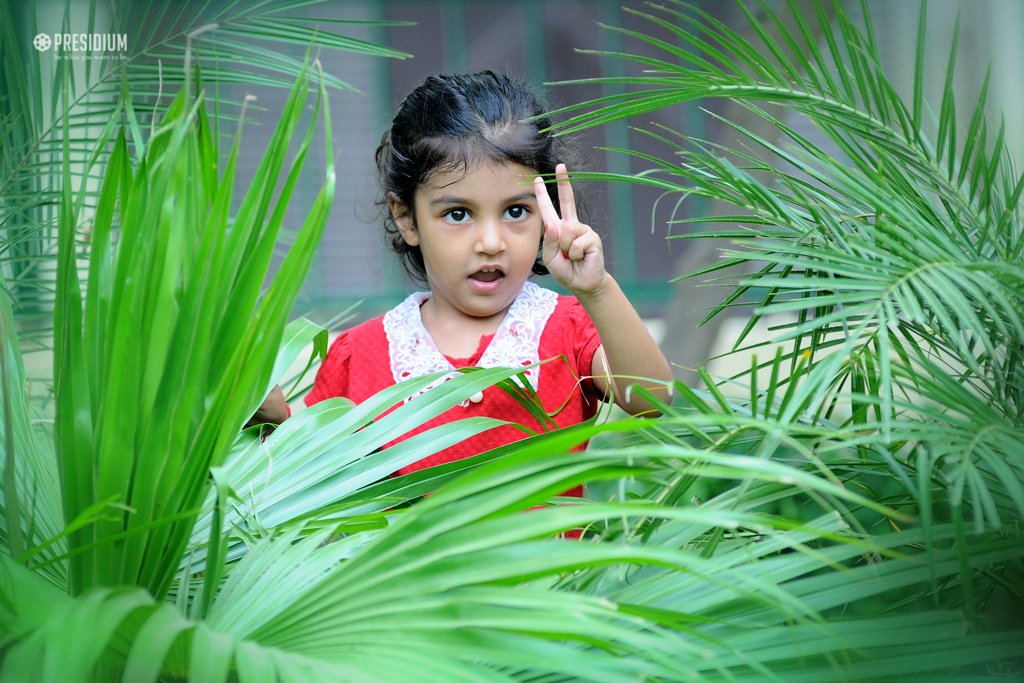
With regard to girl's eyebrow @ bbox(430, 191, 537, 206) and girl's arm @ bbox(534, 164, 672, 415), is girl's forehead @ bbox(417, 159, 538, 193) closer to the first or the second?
girl's eyebrow @ bbox(430, 191, 537, 206)

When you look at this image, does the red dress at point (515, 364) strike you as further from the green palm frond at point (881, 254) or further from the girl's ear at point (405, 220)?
the green palm frond at point (881, 254)

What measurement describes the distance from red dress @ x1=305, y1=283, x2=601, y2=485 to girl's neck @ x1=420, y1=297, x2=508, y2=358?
0.01 metres

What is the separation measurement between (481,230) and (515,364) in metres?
0.18

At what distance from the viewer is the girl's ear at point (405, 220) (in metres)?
1.44

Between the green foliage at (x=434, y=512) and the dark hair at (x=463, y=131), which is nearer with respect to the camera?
the green foliage at (x=434, y=512)

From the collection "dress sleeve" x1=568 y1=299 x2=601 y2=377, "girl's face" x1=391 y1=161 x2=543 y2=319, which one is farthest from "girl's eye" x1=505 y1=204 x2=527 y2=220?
"dress sleeve" x1=568 y1=299 x2=601 y2=377

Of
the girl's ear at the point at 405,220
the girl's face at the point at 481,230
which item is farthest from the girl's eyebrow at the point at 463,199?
the girl's ear at the point at 405,220

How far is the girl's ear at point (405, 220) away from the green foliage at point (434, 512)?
2.18 ft

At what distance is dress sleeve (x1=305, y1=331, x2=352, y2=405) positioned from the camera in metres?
1.44

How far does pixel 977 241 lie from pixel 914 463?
0.22 metres

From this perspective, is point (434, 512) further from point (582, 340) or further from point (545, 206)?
point (582, 340)

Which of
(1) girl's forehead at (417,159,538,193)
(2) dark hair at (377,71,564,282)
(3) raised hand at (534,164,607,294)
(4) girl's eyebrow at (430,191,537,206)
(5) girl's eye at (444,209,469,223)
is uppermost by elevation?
(2) dark hair at (377,71,564,282)

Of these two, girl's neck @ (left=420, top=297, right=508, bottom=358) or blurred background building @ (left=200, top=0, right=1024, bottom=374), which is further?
blurred background building @ (left=200, top=0, right=1024, bottom=374)

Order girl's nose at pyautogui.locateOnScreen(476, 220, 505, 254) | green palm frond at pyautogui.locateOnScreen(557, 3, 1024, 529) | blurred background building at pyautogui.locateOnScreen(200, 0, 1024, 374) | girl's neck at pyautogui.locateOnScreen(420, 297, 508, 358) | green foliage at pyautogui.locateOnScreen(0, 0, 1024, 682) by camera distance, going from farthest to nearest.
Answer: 1. blurred background building at pyautogui.locateOnScreen(200, 0, 1024, 374)
2. girl's neck at pyautogui.locateOnScreen(420, 297, 508, 358)
3. girl's nose at pyautogui.locateOnScreen(476, 220, 505, 254)
4. green palm frond at pyautogui.locateOnScreen(557, 3, 1024, 529)
5. green foliage at pyautogui.locateOnScreen(0, 0, 1024, 682)
